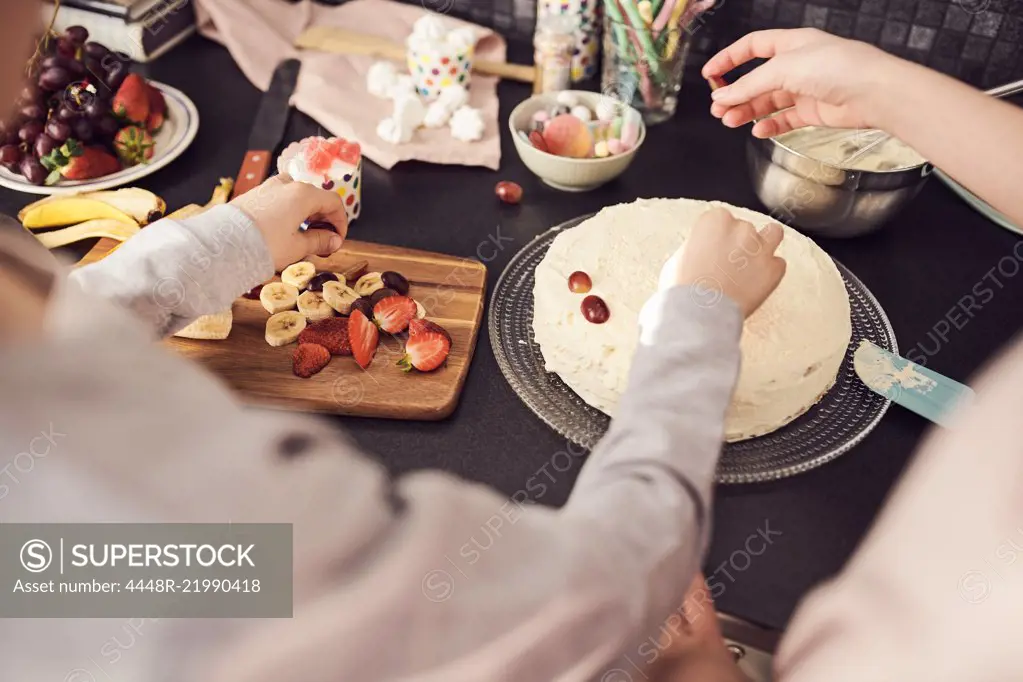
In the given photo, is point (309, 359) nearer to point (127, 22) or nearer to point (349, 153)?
point (349, 153)

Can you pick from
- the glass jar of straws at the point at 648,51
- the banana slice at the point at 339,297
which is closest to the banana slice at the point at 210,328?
the banana slice at the point at 339,297

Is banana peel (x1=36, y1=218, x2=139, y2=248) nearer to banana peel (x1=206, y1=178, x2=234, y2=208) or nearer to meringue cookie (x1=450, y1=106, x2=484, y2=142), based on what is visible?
banana peel (x1=206, y1=178, x2=234, y2=208)

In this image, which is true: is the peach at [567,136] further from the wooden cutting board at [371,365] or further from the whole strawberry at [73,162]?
the whole strawberry at [73,162]

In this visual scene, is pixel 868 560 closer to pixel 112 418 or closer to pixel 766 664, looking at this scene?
pixel 766 664

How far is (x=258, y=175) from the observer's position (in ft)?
4.43

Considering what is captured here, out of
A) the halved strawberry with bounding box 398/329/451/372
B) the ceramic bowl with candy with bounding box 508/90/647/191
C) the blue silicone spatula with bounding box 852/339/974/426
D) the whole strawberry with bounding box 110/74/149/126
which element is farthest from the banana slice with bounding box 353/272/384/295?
the blue silicone spatula with bounding box 852/339/974/426

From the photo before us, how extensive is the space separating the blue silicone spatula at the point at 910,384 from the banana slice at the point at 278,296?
2.49 feet

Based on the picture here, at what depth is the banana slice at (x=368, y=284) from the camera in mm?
1166

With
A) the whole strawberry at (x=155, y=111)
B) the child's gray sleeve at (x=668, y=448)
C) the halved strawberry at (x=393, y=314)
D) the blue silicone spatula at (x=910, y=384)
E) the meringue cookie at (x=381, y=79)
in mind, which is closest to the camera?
the child's gray sleeve at (x=668, y=448)

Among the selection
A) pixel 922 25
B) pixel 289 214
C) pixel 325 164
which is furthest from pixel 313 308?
pixel 922 25

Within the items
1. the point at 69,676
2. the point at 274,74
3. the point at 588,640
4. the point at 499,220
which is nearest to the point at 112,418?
the point at 69,676

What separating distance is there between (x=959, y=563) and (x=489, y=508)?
0.37m

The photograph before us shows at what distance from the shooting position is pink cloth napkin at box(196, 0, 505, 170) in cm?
146

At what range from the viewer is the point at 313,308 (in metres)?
1.12
